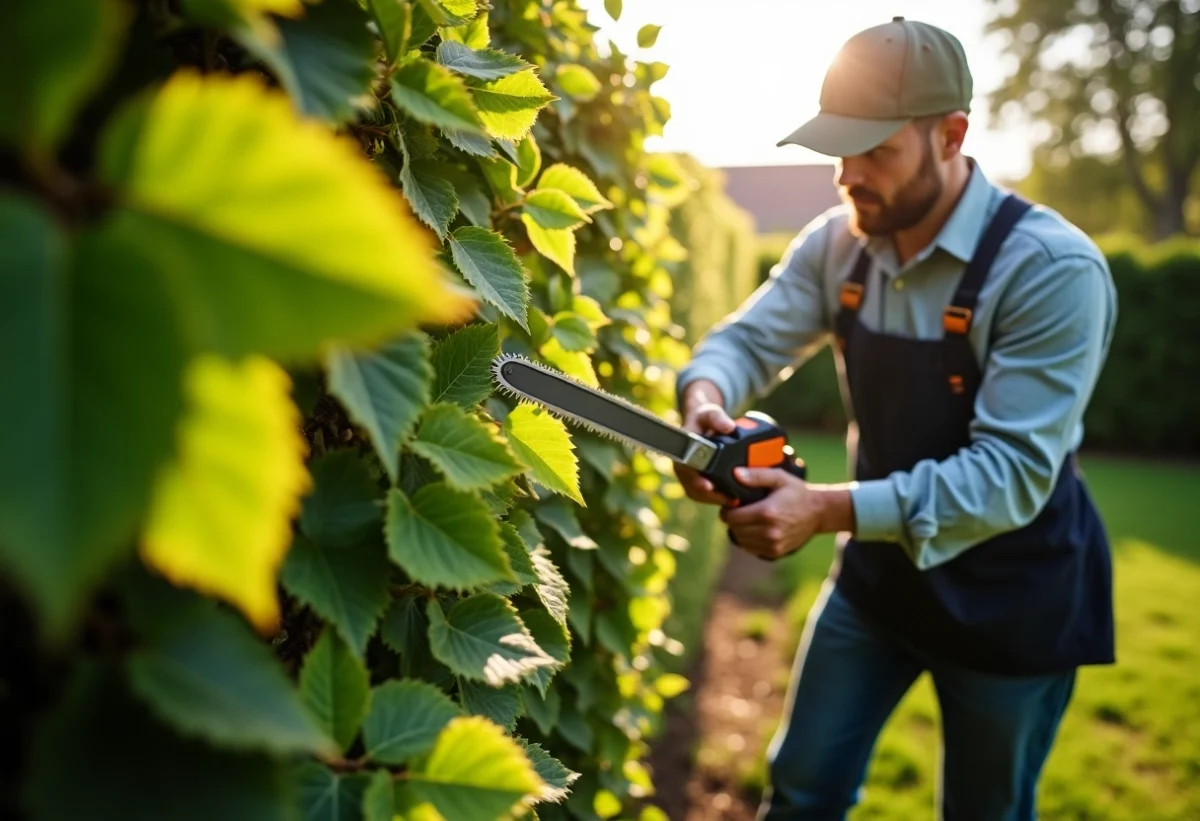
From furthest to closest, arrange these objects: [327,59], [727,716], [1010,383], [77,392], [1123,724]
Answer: [727,716] → [1123,724] → [1010,383] → [327,59] → [77,392]

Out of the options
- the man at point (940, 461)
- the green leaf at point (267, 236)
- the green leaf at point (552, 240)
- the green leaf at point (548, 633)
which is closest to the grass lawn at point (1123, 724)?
the man at point (940, 461)

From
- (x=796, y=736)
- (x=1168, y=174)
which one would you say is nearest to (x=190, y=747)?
(x=796, y=736)

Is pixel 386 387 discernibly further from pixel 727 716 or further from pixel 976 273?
pixel 727 716

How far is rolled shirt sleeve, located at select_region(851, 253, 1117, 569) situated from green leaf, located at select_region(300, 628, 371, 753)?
5.83ft

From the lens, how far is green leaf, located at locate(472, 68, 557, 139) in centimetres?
98

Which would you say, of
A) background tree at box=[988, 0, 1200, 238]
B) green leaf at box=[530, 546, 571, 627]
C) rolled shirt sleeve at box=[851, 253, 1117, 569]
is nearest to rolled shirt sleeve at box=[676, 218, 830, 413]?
rolled shirt sleeve at box=[851, 253, 1117, 569]

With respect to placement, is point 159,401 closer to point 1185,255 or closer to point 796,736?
point 796,736

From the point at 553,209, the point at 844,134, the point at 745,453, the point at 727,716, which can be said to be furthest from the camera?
the point at 727,716

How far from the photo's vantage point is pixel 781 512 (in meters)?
2.12

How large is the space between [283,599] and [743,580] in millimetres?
6725

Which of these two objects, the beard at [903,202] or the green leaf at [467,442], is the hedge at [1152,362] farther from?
the green leaf at [467,442]

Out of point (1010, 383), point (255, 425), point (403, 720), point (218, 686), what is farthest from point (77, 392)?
point (1010, 383)

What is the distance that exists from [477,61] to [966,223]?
6.30 feet

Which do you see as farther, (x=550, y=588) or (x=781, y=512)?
(x=781, y=512)
